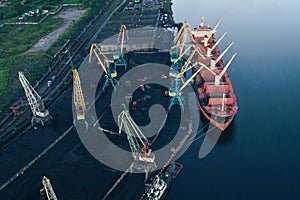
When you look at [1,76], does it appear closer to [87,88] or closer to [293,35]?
[87,88]

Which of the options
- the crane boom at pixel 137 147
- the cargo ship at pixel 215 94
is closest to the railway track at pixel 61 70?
the crane boom at pixel 137 147

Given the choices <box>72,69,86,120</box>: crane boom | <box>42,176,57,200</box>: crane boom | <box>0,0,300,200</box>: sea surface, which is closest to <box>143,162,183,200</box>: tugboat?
<box>0,0,300,200</box>: sea surface

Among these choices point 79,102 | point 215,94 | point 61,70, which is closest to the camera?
point 79,102

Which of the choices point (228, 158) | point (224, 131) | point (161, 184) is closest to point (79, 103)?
point (161, 184)

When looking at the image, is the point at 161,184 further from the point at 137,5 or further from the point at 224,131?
the point at 137,5

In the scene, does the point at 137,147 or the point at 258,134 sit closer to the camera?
the point at 137,147

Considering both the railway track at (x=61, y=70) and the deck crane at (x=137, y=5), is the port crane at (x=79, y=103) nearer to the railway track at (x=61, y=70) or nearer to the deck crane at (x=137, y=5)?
the railway track at (x=61, y=70)
